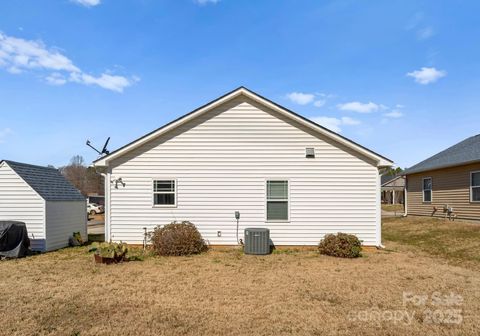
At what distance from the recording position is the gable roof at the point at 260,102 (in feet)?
39.8

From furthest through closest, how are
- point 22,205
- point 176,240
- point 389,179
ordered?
point 389,179 < point 22,205 < point 176,240

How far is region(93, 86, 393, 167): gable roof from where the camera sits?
1212cm

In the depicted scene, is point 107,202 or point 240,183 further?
point 240,183

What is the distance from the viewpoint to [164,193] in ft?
40.4

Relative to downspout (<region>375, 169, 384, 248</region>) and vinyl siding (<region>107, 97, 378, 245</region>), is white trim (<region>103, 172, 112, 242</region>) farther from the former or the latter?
downspout (<region>375, 169, 384, 248</region>)

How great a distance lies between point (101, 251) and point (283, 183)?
6.36m

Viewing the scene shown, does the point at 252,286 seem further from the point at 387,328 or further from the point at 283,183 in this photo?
the point at 283,183

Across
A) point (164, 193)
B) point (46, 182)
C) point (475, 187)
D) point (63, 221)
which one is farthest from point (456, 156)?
point (46, 182)

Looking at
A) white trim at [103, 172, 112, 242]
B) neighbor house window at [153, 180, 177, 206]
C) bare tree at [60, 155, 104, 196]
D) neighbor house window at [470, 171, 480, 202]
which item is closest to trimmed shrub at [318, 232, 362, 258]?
neighbor house window at [153, 180, 177, 206]

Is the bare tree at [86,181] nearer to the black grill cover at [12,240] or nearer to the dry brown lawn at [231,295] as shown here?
the black grill cover at [12,240]

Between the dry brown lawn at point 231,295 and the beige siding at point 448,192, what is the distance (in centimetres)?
898

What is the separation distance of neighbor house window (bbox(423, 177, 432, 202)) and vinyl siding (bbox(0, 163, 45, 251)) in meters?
21.3

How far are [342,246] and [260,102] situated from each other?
5.71 m

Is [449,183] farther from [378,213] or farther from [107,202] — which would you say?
[107,202]
